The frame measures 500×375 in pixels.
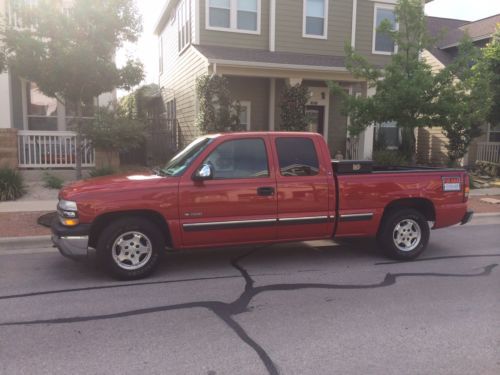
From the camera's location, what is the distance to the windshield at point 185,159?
5.73 meters

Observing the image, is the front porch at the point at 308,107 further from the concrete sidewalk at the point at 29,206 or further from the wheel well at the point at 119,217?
the wheel well at the point at 119,217

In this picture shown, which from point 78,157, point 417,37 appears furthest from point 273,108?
point 78,157

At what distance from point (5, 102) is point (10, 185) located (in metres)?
4.14

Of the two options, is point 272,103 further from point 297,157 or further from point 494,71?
point 297,157

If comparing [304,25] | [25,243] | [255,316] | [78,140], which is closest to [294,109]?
[304,25]

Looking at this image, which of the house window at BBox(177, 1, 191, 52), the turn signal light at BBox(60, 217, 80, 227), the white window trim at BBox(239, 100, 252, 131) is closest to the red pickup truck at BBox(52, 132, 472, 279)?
the turn signal light at BBox(60, 217, 80, 227)

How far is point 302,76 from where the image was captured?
14.5 m

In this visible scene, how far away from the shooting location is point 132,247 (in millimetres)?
5520

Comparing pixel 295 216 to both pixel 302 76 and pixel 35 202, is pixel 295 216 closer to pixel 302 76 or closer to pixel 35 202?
pixel 35 202

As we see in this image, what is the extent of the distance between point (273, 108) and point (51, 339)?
43.6 feet

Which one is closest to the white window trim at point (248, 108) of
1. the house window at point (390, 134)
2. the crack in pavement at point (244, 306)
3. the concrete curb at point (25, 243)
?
the house window at point (390, 134)

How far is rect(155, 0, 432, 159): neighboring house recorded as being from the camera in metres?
14.5

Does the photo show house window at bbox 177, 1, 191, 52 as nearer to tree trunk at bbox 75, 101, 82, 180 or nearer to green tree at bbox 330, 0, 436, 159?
tree trunk at bbox 75, 101, 82, 180

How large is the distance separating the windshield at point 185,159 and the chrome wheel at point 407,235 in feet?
9.89
